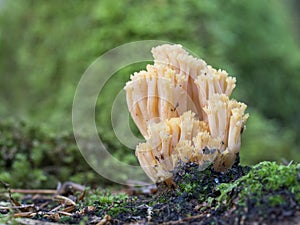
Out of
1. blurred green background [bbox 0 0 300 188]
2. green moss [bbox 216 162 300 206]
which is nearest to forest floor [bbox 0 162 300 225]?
green moss [bbox 216 162 300 206]

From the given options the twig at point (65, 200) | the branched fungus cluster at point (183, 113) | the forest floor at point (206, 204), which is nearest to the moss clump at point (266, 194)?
the forest floor at point (206, 204)

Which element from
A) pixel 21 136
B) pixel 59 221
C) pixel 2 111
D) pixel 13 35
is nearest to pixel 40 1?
pixel 13 35

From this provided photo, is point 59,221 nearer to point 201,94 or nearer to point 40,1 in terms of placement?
point 201,94

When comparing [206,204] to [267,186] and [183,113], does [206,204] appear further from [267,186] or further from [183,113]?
[183,113]

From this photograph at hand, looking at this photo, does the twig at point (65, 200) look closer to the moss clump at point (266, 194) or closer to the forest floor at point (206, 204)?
the forest floor at point (206, 204)

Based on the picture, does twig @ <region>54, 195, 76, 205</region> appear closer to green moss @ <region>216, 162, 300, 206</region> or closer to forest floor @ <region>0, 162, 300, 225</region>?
forest floor @ <region>0, 162, 300, 225</region>

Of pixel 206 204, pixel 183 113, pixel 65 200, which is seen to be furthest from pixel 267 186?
pixel 65 200
